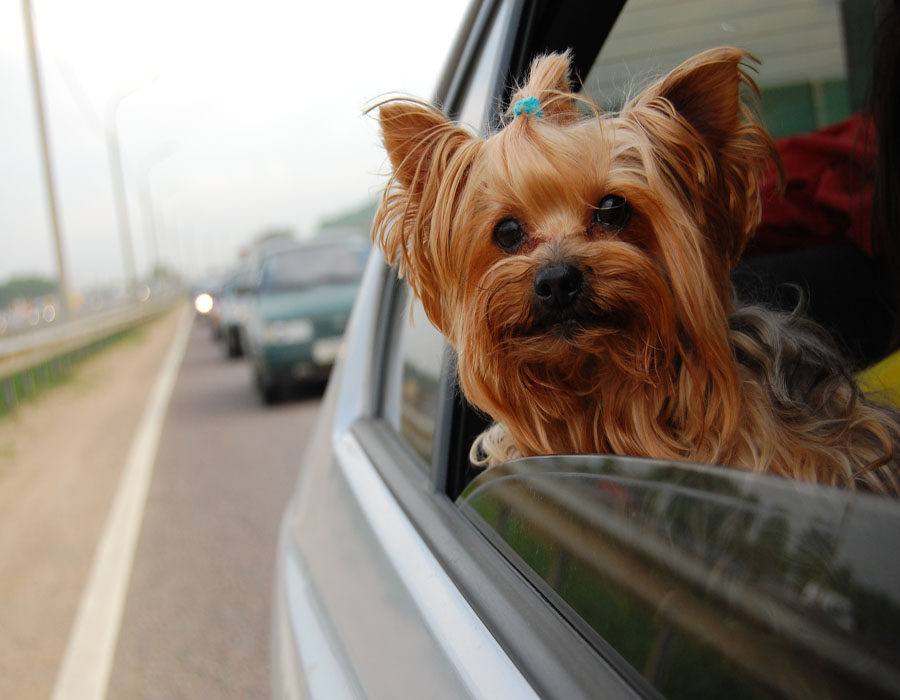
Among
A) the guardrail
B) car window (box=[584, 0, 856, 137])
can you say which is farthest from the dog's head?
the guardrail

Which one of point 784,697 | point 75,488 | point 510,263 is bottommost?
point 75,488

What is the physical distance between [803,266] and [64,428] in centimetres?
1283

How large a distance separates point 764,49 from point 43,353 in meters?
18.7

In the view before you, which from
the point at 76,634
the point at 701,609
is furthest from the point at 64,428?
the point at 701,609

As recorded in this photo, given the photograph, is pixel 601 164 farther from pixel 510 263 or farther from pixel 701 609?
pixel 701 609

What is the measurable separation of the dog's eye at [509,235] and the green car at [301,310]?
1052 cm

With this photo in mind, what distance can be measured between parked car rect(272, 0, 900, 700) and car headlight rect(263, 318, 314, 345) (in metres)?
9.34

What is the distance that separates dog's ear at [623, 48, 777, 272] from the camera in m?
1.47

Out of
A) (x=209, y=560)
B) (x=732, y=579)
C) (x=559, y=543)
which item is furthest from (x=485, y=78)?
(x=209, y=560)

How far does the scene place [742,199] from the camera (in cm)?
154

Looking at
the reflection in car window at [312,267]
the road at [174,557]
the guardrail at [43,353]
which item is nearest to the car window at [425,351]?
the road at [174,557]

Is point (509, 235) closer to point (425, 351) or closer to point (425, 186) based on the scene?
point (425, 186)

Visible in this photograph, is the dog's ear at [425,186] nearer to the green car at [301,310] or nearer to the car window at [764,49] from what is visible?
the car window at [764,49]

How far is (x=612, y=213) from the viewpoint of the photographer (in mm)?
1604
